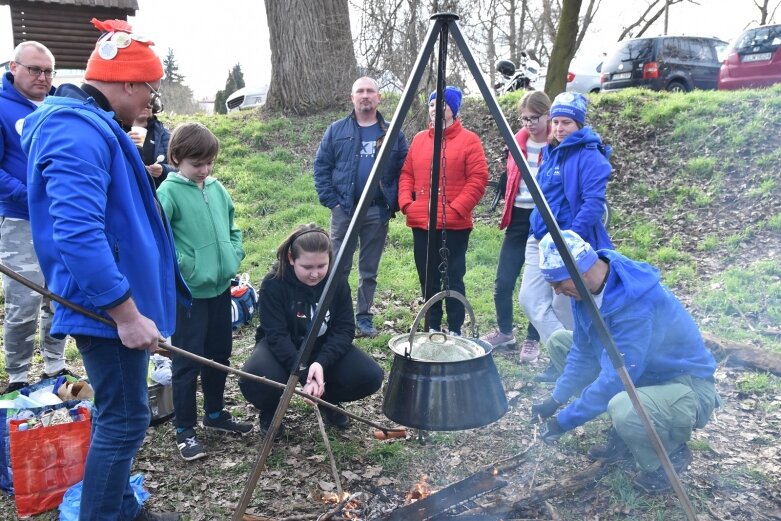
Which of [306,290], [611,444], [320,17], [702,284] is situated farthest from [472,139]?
[320,17]

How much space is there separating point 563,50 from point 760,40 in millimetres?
3969

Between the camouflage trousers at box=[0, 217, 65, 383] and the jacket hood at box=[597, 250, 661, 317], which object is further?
the camouflage trousers at box=[0, 217, 65, 383]

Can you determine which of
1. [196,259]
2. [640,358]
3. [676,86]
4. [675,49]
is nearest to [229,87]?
[675,49]

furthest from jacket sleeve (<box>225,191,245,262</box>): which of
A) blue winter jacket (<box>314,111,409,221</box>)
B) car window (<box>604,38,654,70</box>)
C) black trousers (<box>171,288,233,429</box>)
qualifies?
car window (<box>604,38,654,70</box>)

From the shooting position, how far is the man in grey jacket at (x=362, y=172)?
5109 millimetres

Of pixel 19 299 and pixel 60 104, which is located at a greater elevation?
pixel 60 104

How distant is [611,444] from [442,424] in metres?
1.25

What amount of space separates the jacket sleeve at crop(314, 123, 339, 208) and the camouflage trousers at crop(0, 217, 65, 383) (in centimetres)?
219

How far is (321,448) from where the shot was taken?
3.67 meters

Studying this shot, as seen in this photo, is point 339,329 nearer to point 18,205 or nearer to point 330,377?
point 330,377

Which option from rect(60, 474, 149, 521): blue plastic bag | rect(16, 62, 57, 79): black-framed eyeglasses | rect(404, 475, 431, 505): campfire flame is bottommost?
rect(404, 475, 431, 505): campfire flame

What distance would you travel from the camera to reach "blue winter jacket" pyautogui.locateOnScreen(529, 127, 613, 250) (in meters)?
3.98

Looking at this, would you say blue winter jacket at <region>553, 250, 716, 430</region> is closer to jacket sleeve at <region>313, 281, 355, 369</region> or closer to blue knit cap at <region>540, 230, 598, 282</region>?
blue knit cap at <region>540, 230, 598, 282</region>

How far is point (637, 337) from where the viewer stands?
116 inches
